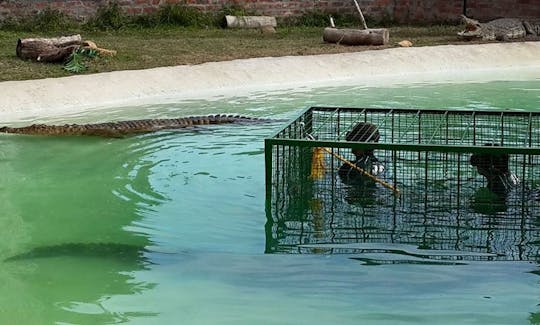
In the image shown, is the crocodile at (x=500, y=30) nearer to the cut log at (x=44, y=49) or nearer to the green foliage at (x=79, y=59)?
the green foliage at (x=79, y=59)

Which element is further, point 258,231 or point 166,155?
point 166,155

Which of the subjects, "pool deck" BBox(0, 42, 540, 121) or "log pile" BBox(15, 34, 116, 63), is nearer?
"pool deck" BBox(0, 42, 540, 121)

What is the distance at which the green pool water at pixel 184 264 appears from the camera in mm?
4820

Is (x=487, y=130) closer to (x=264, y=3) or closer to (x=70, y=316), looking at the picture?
(x=70, y=316)

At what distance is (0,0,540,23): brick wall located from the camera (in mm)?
16562

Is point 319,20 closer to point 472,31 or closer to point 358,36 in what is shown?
point 358,36

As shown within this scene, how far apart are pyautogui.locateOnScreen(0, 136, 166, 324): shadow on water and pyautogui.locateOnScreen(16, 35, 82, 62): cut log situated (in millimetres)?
3613

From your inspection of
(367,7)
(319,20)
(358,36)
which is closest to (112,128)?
(358,36)

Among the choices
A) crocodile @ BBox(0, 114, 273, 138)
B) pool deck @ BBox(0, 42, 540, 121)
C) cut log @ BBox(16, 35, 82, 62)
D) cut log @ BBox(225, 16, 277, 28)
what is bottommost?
crocodile @ BBox(0, 114, 273, 138)

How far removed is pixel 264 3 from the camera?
58.4 ft

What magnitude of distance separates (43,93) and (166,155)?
3.18m

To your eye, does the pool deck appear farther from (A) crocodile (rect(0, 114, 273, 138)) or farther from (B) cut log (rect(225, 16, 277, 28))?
(B) cut log (rect(225, 16, 277, 28))

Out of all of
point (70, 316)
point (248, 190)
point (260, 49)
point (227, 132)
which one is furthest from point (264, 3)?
point (70, 316)

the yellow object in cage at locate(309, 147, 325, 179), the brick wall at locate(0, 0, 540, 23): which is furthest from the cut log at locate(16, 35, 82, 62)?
the yellow object in cage at locate(309, 147, 325, 179)
